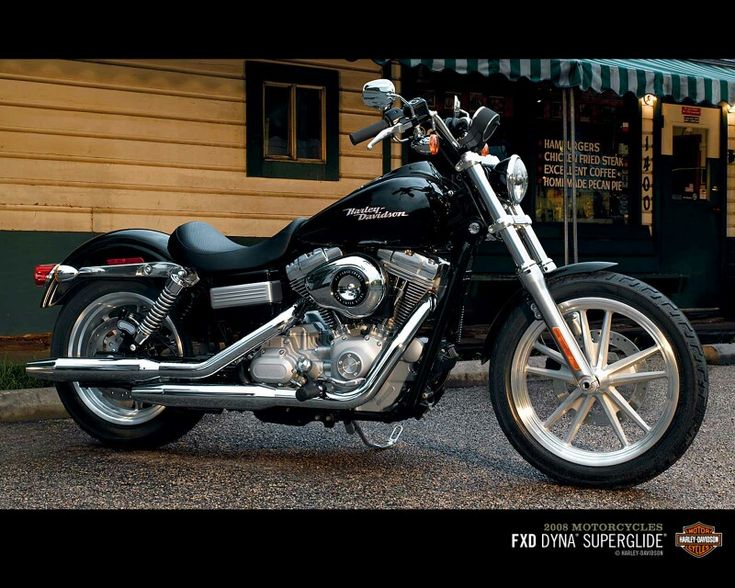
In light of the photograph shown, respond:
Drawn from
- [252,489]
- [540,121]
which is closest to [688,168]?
[540,121]

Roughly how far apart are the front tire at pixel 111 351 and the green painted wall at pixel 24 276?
158 inches

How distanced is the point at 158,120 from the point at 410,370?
5.92 metres

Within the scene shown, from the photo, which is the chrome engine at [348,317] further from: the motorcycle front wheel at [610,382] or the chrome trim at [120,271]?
the chrome trim at [120,271]

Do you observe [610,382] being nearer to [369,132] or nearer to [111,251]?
[369,132]

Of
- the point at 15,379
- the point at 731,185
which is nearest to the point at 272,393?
the point at 15,379

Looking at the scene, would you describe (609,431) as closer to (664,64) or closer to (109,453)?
(109,453)

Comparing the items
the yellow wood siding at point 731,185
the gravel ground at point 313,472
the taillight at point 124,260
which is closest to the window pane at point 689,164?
the yellow wood siding at point 731,185

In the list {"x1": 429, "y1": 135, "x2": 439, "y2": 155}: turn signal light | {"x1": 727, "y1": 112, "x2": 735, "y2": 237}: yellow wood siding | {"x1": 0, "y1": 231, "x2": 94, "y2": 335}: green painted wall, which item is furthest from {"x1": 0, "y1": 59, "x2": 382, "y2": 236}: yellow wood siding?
{"x1": 429, "y1": 135, "x2": 439, "y2": 155}: turn signal light

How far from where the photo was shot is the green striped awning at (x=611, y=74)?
7.72 metres

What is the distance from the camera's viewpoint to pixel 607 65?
7992 mm

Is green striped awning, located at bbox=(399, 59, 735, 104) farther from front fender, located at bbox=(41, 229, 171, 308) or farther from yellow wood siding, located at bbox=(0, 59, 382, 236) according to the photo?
front fender, located at bbox=(41, 229, 171, 308)

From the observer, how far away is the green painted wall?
791 cm

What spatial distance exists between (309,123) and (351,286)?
6165 mm

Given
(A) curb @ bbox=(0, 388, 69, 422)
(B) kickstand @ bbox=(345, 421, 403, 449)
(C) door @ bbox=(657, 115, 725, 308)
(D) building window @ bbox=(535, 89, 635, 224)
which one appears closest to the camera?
(B) kickstand @ bbox=(345, 421, 403, 449)
